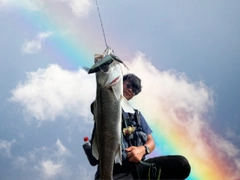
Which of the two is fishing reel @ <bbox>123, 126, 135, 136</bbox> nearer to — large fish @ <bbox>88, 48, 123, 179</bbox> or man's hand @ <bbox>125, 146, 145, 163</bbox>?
man's hand @ <bbox>125, 146, 145, 163</bbox>

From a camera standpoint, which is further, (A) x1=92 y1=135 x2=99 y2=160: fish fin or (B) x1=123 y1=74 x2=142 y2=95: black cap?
(B) x1=123 y1=74 x2=142 y2=95: black cap

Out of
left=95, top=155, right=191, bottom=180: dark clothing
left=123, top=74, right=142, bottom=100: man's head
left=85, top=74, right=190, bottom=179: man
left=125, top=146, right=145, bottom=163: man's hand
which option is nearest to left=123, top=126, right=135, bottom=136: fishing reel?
left=85, top=74, right=190, bottom=179: man

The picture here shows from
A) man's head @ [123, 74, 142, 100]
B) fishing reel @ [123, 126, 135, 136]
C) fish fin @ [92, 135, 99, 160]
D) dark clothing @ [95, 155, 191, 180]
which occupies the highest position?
man's head @ [123, 74, 142, 100]

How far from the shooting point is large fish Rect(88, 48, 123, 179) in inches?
184

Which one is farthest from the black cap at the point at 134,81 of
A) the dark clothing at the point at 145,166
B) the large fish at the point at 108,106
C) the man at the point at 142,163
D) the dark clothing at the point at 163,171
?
the large fish at the point at 108,106

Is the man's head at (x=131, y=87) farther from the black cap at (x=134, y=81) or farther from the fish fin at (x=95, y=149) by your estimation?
the fish fin at (x=95, y=149)

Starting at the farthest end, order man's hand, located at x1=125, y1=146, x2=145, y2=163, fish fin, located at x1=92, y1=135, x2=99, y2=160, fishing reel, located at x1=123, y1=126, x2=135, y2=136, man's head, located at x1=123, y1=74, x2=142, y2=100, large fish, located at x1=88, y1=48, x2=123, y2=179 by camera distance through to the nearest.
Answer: man's head, located at x1=123, y1=74, x2=142, y2=100 < fishing reel, located at x1=123, y1=126, x2=135, y2=136 < man's hand, located at x1=125, y1=146, x2=145, y2=163 < fish fin, located at x1=92, y1=135, x2=99, y2=160 < large fish, located at x1=88, y1=48, x2=123, y2=179

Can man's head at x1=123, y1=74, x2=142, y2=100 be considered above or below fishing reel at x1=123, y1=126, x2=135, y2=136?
above

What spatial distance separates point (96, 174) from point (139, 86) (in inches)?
89.5

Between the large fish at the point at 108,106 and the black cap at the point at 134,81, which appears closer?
the large fish at the point at 108,106

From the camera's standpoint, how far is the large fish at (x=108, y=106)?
184 inches

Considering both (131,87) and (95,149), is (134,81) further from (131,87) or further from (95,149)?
(95,149)

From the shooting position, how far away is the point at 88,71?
4.89 meters

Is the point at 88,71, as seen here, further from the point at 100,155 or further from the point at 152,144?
the point at 152,144
